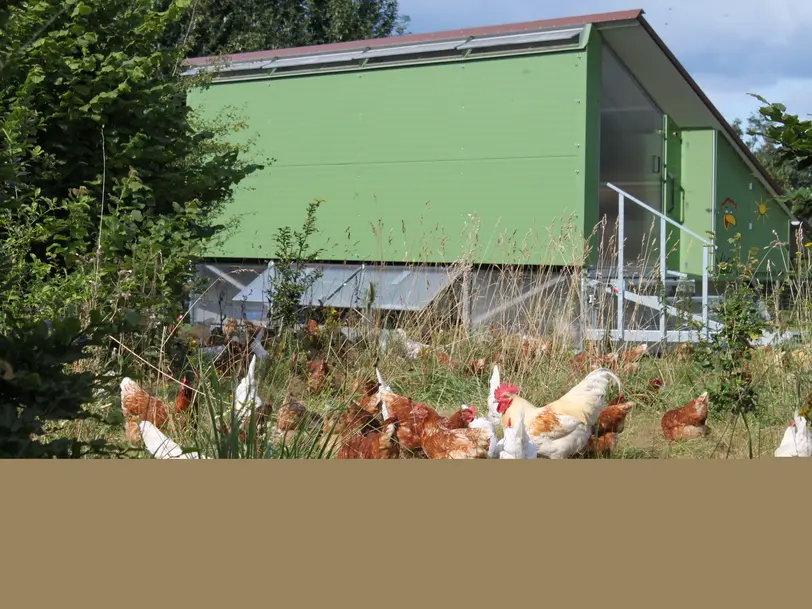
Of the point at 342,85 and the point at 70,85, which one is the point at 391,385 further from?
the point at 342,85

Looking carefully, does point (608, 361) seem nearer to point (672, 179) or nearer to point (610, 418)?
point (610, 418)

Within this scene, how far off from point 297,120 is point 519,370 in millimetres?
5628

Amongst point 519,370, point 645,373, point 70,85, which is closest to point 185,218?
point 70,85

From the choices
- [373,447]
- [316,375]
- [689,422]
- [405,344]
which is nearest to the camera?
[373,447]

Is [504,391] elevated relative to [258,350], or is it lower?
lower

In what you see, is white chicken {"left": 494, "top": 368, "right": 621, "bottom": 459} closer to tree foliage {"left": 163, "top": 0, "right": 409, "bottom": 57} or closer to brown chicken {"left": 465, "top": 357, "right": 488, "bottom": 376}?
brown chicken {"left": 465, "top": 357, "right": 488, "bottom": 376}

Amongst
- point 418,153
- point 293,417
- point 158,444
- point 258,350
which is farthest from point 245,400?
point 418,153

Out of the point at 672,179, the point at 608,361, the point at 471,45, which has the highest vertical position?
the point at 471,45

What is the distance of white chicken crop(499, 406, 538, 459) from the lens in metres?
3.04

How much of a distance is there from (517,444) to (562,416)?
45 centimetres

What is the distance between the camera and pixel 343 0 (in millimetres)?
22891

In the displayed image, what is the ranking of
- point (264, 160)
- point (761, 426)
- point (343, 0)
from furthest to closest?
point (343, 0) → point (264, 160) → point (761, 426)

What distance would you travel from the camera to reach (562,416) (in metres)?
3.42

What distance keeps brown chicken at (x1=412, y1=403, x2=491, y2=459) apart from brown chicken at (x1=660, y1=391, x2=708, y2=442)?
128cm
